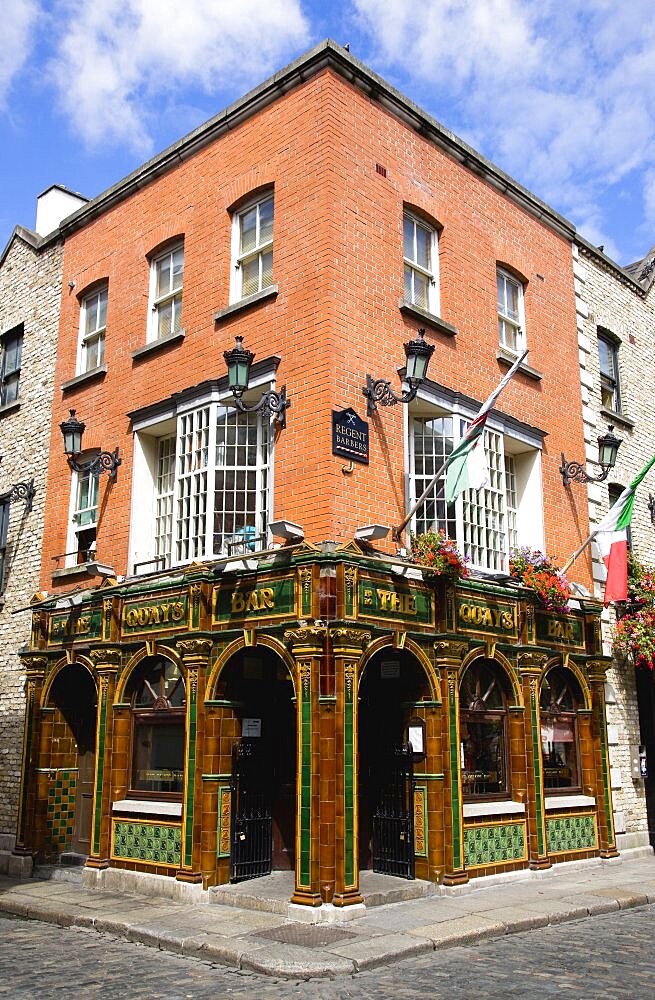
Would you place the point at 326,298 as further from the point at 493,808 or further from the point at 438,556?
the point at 493,808

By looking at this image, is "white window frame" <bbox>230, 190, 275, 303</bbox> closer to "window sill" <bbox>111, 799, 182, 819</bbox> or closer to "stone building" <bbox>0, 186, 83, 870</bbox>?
"stone building" <bbox>0, 186, 83, 870</bbox>

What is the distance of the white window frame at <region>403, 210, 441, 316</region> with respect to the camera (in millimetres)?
13984

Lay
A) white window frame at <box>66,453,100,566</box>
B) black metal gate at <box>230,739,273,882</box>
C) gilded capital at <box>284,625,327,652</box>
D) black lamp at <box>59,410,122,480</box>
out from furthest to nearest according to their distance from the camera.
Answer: white window frame at <box>66,453,100,566</box> < black lamp at <box>59,410,122,480</box> < black metal gate at <box>230,739,273,882</box> < gilded capital at <box>284,625,327,652</box>

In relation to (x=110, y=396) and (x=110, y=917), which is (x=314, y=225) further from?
(x=110, y=917)

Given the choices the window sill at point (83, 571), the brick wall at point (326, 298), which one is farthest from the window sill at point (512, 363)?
the window sill at point (83, 571)

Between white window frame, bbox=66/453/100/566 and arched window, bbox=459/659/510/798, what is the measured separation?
6781 millimetres

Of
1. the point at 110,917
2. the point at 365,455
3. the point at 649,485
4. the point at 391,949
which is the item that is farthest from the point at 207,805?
the point at 649,485

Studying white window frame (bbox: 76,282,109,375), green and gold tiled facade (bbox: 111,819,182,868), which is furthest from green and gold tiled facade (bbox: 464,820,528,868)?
white window frame (bbox: 76,282,109,375)

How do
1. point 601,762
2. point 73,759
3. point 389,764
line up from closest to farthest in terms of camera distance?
point 389,764
point 601,762
point 73,759

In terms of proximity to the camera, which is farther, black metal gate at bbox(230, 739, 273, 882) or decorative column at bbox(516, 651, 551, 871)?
decorative column at bbox(516, 651, 551, 871)

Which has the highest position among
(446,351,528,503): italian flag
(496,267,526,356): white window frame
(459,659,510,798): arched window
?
(496,267,526,356): white window frame

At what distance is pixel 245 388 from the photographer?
12.1m

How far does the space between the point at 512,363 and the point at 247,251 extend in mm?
4878

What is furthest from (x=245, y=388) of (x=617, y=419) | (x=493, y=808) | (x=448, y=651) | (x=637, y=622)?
(x=617, y=419)
